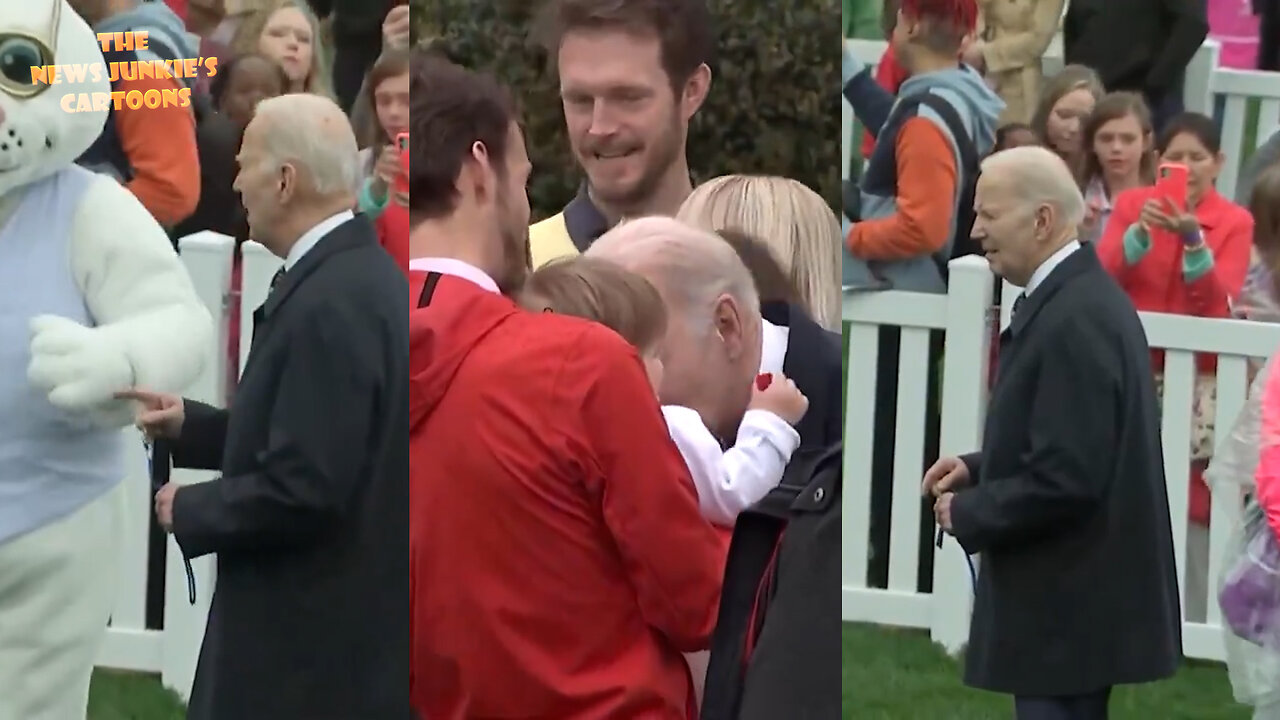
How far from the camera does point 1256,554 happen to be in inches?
76.9

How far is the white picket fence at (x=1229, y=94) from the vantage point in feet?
6.25

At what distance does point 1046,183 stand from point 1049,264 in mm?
97

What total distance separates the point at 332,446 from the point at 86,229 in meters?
0.38

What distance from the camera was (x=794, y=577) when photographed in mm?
1799

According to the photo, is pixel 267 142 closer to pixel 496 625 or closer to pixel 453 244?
pixel 453 244

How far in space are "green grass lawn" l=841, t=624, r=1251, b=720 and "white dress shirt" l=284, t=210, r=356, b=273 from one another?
32.1 inches

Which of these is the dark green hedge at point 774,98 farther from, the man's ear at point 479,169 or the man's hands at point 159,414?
the man's hands at point 159,414

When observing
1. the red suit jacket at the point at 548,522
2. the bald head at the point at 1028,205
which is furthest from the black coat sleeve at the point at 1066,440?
the red suit jacket at the point at 548,522

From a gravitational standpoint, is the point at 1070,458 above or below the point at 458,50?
below

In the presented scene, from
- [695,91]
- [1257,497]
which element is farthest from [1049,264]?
[695,91]

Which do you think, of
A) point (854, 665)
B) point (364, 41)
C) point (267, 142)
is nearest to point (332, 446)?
point (267, 142)

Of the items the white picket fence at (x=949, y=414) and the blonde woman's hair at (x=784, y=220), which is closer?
the blonde woman's hair at (x=784, y=220)

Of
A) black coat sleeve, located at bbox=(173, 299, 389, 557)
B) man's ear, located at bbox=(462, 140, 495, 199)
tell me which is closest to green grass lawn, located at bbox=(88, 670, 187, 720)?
black coat sleeve, located at bbox=(173, 299, 389, 557)

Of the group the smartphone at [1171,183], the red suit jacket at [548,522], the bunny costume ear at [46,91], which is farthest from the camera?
the smartphone at [1171,183]
